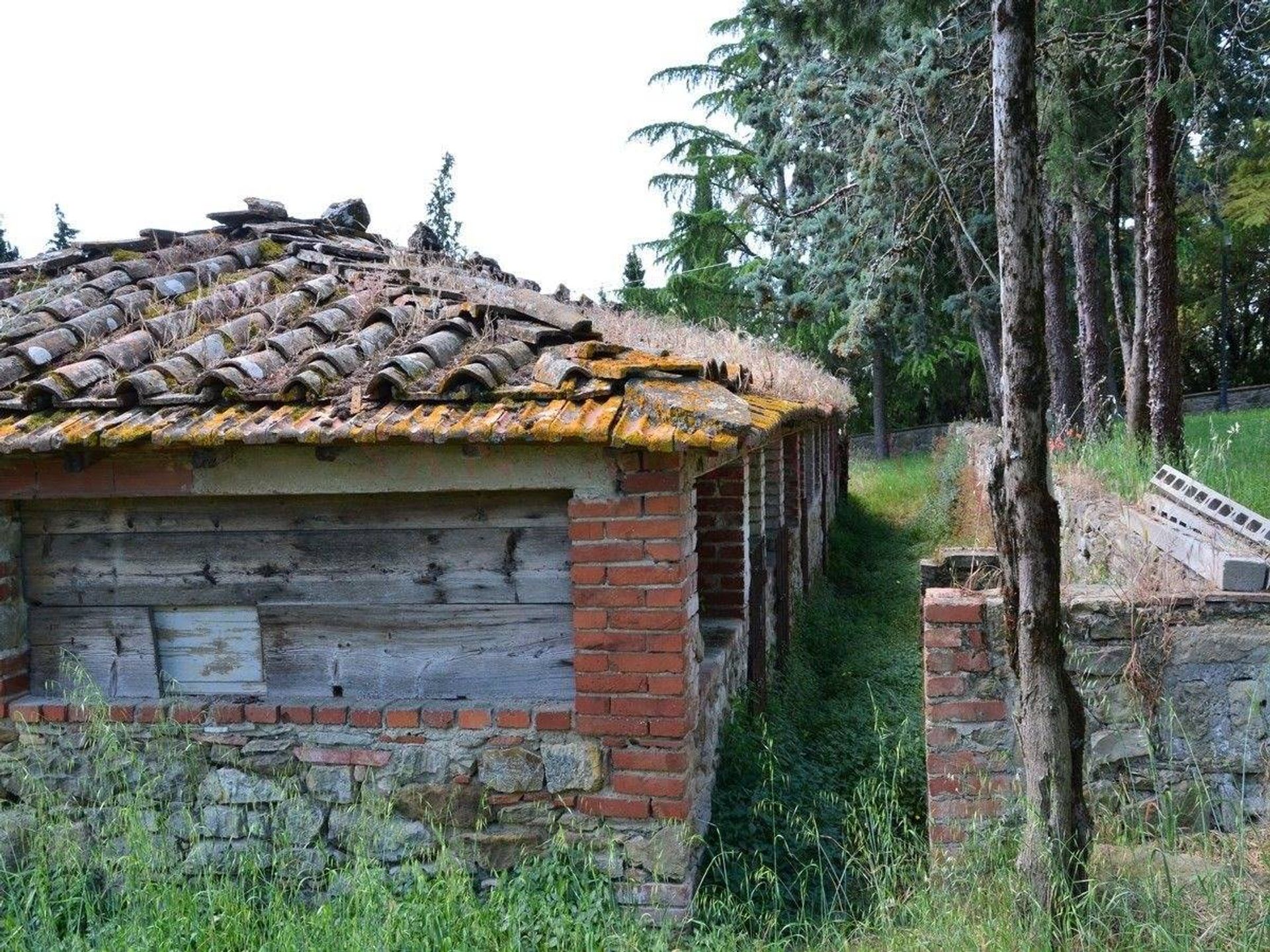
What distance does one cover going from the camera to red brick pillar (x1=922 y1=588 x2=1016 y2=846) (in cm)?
388

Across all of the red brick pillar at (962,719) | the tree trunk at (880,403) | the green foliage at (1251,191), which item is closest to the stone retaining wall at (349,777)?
the red brick pillar at (962,719)

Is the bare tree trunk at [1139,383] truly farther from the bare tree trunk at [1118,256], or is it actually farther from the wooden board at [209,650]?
the wooden board at [209,650]

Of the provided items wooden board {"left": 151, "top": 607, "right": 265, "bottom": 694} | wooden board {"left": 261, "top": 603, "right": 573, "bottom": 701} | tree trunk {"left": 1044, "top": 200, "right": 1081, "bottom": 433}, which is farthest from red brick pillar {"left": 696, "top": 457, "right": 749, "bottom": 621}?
tree trunk {"left": 1044, "top": 200, "right": 1081, "bottom": 433}

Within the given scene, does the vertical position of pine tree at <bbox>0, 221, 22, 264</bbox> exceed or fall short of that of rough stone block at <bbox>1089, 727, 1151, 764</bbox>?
it exceeds it

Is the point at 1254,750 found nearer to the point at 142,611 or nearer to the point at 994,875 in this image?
the point at 994,875

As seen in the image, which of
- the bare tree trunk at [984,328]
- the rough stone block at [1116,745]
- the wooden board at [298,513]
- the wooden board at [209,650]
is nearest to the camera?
the rough stone block at [1116,745]

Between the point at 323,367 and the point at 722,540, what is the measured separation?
2867 mm

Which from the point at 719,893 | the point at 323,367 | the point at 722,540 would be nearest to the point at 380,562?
the point at 323,367

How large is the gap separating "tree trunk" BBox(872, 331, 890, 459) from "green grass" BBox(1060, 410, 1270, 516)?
13.3m

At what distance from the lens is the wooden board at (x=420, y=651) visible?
14.4 ft

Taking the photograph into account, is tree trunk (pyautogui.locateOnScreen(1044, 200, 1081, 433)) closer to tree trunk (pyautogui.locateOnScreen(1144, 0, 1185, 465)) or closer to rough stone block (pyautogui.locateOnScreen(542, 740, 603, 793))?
tree trunk (pyautogui.locateOnScreen(1144, 0, 1185, 465))

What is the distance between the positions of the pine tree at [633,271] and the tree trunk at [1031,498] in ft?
78.3

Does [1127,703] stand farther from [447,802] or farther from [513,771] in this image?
[447,802]

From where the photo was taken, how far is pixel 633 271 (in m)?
28.2
